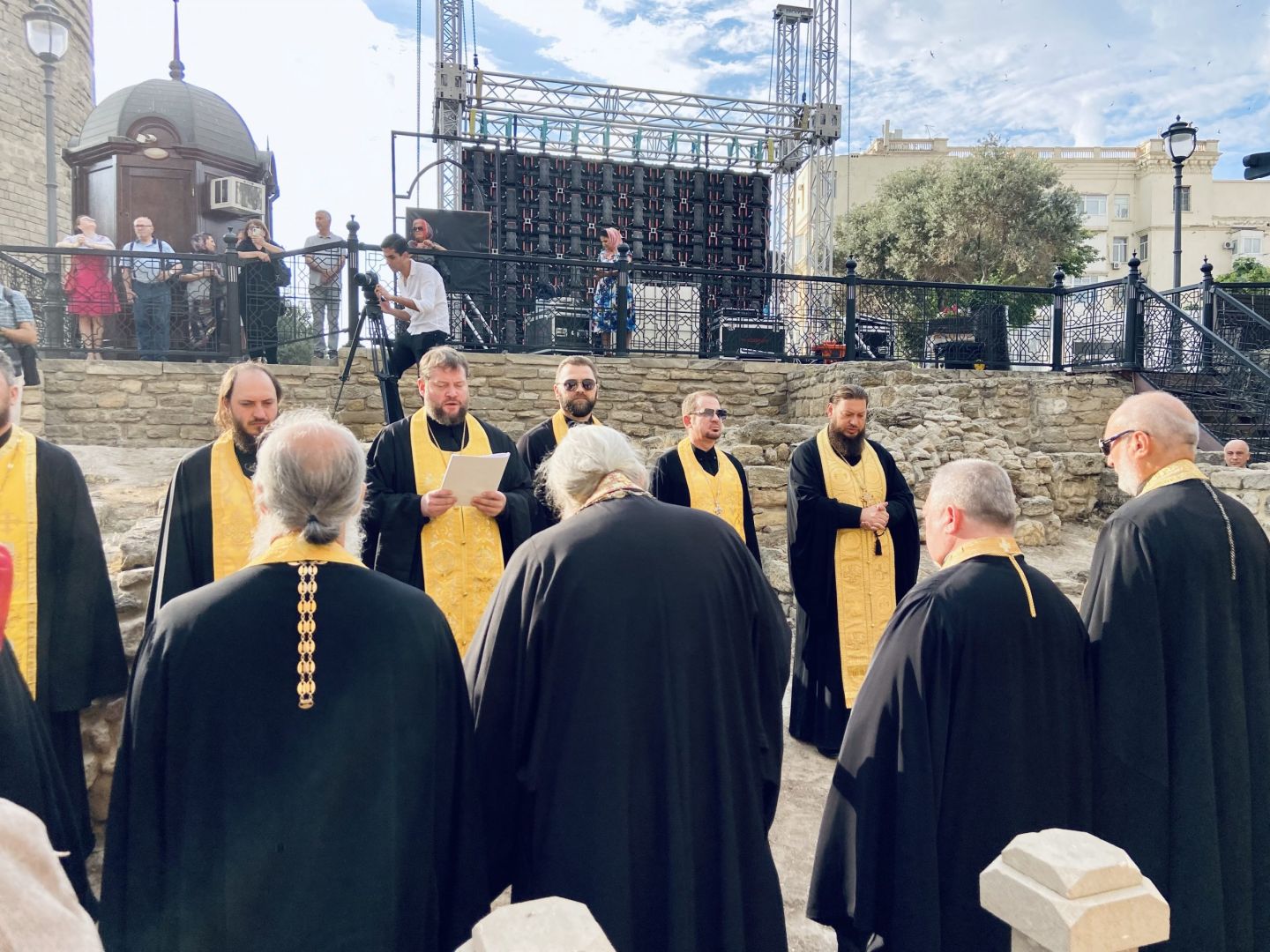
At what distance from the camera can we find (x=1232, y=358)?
10.6 metres

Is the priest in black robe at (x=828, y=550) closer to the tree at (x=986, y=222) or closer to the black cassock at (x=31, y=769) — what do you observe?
the black cassock at (x=31, y=769)

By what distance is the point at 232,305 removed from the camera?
9812 millimetres

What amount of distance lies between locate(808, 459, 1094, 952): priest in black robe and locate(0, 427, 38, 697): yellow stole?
2729mm

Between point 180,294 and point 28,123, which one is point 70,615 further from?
point 28,123

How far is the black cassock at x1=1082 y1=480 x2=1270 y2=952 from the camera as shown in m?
2.63

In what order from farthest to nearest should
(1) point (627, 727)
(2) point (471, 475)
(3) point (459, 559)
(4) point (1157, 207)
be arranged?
(4) point (1157, 207) < (3) point (459, 559) < (2) point (471, 475) < (1) point (627, 727)

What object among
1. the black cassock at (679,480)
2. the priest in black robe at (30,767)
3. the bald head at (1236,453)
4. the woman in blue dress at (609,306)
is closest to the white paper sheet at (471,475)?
the black cassock at (679,480)

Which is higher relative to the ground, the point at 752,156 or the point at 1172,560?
the point at 752,156

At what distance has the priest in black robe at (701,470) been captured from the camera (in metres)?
5.12

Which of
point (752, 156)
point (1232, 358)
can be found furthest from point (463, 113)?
point (1232, 358)

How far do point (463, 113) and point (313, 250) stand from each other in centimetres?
845

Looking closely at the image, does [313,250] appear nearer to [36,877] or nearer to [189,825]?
[189,825]

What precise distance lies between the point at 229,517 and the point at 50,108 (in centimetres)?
1151

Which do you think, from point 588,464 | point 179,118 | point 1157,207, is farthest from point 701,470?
point 1157,207
